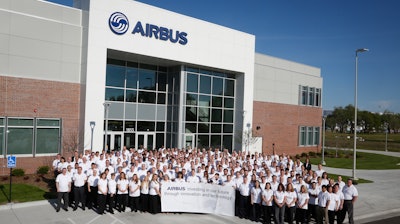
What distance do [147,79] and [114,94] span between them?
342 centimetres

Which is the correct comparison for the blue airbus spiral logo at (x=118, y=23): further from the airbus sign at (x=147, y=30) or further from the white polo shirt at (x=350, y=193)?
the white polo shirt at (x=350, y=193)

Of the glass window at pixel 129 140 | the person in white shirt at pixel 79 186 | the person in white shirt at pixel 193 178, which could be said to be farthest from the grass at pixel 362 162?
the person in white shirt at pixel 79 186

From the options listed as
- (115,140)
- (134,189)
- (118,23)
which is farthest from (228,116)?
(134,189)

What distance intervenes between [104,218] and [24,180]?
328 inches

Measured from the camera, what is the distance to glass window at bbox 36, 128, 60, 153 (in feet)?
66.6

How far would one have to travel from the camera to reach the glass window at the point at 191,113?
1113 inches

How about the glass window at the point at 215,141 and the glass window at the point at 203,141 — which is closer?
the glass window at the point at 203,141

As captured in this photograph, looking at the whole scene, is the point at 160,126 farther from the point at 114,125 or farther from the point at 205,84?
the point at 205,84

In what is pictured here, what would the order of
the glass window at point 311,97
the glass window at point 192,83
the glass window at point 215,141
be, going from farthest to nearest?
the glass window at point 311,97 → the glass window at point 215,141 → the glass window at point 192,83

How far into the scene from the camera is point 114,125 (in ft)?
81.5

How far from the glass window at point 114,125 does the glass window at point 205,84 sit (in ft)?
25.8

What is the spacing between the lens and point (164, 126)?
93.6 feet

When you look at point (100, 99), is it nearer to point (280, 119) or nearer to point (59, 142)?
point (59, 142)

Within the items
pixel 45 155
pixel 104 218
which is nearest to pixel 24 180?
pixel 45 155
